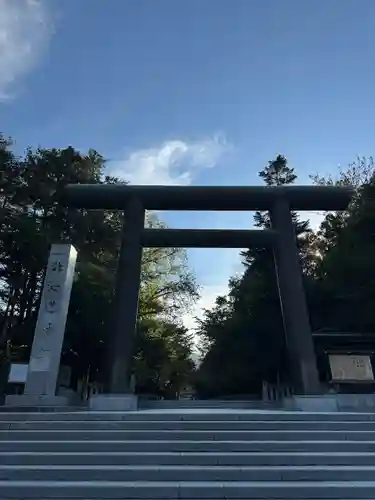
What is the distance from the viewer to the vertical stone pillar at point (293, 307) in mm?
9402

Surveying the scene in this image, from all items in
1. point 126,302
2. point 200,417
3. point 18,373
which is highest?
point 126,302

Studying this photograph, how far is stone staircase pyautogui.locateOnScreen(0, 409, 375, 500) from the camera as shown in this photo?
161 inches

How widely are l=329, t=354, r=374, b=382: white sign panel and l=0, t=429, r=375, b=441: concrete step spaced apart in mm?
5113

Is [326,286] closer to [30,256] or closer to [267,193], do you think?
[267,193]

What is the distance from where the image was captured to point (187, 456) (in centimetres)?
497

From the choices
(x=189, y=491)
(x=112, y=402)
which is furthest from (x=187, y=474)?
(x=112, y=402)

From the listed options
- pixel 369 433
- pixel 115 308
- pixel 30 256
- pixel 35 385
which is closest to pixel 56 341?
pixel 35 385

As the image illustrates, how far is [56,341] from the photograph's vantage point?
10.9m

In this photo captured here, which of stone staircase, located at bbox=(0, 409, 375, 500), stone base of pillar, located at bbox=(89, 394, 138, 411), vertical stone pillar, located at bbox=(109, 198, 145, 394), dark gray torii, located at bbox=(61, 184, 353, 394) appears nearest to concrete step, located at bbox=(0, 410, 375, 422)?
stone staircase, located at bbox=(0, 409, 375, 500)

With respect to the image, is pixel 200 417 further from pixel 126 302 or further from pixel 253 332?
pixel 253 332

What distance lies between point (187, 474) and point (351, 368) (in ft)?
25.4

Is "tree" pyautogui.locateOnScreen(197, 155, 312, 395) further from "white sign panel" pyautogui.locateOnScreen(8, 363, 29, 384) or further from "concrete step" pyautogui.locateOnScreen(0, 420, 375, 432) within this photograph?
"concrete step" pyautogui.locateOnScreen(0, 420, 375, 432)

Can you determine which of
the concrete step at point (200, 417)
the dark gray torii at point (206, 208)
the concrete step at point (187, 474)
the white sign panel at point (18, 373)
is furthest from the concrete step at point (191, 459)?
the white sign panel at point (18, 373)

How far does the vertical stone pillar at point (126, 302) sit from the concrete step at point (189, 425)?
10.4 ft
